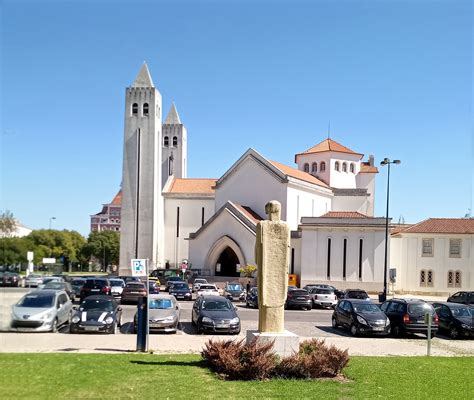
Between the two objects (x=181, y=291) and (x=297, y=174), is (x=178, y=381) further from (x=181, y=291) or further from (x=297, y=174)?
(x=297, y=174)

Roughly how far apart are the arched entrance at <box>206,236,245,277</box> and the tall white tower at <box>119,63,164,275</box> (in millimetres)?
11128

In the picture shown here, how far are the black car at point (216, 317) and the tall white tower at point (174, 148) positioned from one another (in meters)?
76.4

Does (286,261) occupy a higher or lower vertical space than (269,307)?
higher

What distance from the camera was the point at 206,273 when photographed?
55625 mm

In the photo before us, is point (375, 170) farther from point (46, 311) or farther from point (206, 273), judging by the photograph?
point (46, 311)

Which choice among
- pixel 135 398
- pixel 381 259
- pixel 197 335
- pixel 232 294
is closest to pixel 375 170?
pixel 381 259

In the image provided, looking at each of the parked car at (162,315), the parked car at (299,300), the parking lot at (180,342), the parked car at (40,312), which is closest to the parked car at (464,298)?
the parked car at (299,300)

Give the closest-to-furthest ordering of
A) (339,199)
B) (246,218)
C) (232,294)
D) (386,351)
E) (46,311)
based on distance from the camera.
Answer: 1. (386,351)
2. (46,311)
3. (232,294)
4. (246,218)
5. (339,199)

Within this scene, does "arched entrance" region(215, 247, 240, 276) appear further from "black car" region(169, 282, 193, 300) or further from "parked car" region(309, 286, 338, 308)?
"parked car" region(309, 286, 338, 308)

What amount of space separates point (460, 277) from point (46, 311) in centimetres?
4086

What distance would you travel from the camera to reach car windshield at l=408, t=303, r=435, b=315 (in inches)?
843

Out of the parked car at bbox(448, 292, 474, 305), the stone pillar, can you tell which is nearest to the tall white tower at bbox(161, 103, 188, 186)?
the parked car at bbox(448, 292, 474, 305)

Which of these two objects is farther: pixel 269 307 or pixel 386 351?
pixel 386 351

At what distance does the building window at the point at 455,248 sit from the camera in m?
49.5
